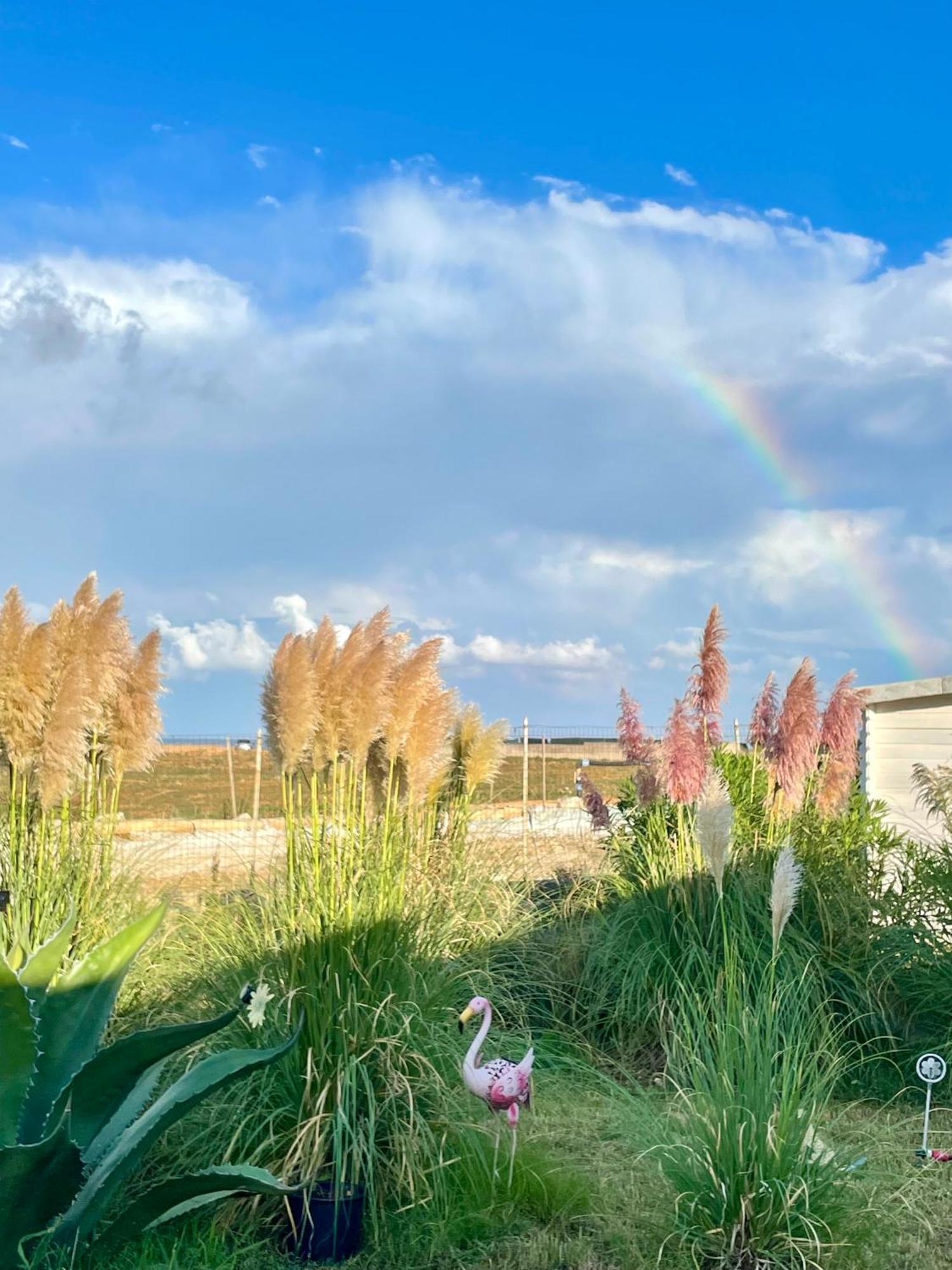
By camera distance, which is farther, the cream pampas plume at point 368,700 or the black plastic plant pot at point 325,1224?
the cream pampas plume at point 368,700

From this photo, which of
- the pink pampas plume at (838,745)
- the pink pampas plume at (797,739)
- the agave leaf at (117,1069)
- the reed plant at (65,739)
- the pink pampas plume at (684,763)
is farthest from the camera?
the pink pampas plume at (838,745)

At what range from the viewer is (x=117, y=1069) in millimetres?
3359

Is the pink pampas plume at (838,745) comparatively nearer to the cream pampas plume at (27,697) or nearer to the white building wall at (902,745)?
the white building wall at (902,745)

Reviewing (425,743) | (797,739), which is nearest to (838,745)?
(797,739)

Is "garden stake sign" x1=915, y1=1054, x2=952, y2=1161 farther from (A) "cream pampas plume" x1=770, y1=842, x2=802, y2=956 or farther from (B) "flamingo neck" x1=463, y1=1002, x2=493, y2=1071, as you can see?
(B) "flamingo neck" x1=463, y1=1002, x2=493, y2=1071

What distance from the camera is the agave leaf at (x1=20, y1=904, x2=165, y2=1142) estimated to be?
3412 millimetres

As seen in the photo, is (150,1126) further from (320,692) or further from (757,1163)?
(320,692)

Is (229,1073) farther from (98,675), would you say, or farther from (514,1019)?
(514,1019)

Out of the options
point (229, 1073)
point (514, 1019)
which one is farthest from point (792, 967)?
point (229, 1073)

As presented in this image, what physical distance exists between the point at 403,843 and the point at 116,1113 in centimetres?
165

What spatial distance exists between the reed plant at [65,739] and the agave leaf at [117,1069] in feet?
4.55

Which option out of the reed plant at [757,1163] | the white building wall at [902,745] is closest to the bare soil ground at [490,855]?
the reed plant at [757,1163]

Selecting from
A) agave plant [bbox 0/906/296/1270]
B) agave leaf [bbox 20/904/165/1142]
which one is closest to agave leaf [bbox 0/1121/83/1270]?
agave plant [bbox 0/906/296/1270]

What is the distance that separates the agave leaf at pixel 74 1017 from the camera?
11.2ft
